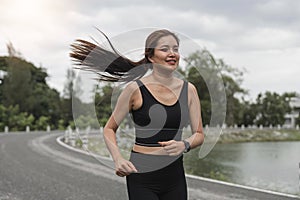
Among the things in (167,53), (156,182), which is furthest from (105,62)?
(156,182)

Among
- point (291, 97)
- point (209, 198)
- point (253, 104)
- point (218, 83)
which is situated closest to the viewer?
point (218, 83)

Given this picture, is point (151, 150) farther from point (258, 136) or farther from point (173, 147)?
point (258, 136)

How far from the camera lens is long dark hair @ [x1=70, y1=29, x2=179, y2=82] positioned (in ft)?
9.53

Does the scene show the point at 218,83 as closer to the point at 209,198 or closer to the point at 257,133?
the point at 209,198

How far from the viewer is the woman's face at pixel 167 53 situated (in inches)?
104

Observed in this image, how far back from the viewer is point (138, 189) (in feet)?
8.68

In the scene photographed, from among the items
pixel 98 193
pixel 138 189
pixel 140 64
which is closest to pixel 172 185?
pixel 138 189

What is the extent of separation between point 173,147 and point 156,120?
0.62 ft

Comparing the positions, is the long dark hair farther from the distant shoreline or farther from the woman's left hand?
the distant shoreline

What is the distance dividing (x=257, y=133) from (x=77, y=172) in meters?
41.8

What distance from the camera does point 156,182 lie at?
2.66 metres

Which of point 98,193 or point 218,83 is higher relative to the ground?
point 218,83

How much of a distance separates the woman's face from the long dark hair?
21 centimetres

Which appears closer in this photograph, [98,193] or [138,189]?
[138,189]
